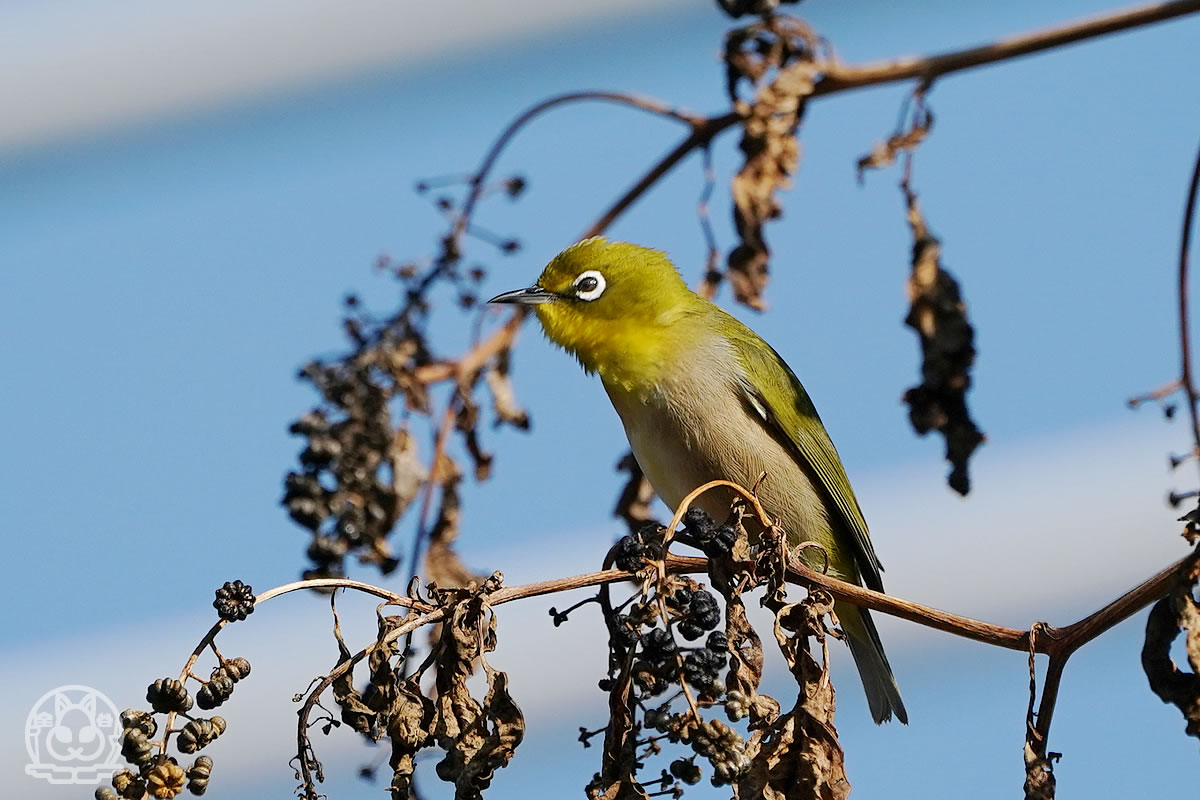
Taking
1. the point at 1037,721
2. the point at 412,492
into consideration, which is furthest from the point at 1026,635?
the point at 412,492

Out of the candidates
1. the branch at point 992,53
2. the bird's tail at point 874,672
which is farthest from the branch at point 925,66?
the bird's tail at point 874,672

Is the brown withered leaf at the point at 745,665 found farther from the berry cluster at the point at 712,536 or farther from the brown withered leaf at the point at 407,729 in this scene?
the brown withered leaf at the point at 407,729

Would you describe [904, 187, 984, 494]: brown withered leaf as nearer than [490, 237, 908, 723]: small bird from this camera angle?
Yes

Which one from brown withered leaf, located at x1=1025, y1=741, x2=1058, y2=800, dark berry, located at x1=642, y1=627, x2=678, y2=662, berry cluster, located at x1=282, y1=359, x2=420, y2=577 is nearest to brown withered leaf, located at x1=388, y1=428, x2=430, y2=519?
berry cluster, located at x1=282, y1=359, x2=420, y2=577

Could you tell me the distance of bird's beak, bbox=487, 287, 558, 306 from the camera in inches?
182

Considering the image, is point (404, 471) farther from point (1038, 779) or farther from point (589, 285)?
point (1038, 779)

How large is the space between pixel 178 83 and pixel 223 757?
15.2 feet

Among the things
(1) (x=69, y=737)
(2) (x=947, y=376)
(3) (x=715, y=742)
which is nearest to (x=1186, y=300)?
(2) (x=947, y=376)

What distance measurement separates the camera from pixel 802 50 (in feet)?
14.2

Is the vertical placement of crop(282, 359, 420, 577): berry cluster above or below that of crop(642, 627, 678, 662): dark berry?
above

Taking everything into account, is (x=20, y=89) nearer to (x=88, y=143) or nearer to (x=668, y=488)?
(x=88, y=143)

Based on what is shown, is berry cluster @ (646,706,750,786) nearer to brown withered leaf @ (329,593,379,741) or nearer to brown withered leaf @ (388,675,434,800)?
brown withered leaf @ (388,675,434,800)

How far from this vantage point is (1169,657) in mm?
2252

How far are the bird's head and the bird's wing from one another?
0.99ft
